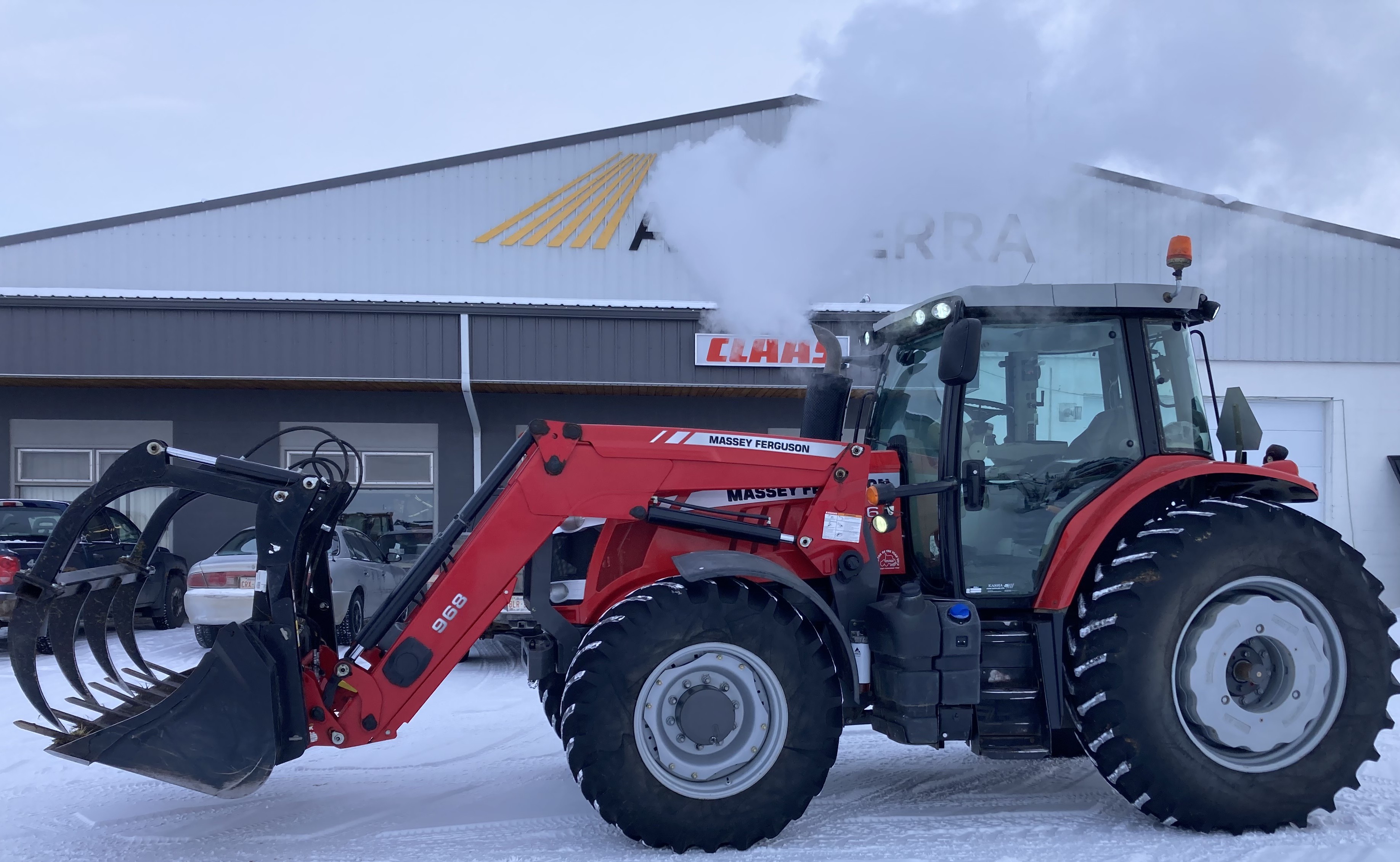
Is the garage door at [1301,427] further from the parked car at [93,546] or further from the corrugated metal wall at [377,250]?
the parked car at [93,546]

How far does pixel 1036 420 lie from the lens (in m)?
4.51

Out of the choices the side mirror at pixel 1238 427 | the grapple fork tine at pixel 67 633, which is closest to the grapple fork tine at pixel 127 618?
the grapple fork tine at pixel 67 633

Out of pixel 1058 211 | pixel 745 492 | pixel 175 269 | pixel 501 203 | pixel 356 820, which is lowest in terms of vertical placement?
pixel 356 820

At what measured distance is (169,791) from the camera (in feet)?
15.5

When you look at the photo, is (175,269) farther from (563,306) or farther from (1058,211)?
(1058,211)

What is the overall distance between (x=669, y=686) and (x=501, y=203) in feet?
36.0

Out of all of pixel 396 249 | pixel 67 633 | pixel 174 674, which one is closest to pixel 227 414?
pixel 396 249

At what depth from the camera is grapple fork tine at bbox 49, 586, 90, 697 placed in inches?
157

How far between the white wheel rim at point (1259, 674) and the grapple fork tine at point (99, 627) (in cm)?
457

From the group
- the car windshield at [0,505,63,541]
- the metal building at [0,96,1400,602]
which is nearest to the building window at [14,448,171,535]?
the metal building at [0,96,1400,602]

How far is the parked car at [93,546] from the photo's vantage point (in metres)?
8.32

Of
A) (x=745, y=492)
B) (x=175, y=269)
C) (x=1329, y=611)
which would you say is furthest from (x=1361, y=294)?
(x=175, y=269)

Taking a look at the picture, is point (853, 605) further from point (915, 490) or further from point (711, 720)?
point (711, 720)

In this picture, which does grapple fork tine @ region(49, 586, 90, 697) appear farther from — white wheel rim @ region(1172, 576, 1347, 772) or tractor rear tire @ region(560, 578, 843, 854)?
white wheel rim @ region(1172, 576, 1347, 772)
